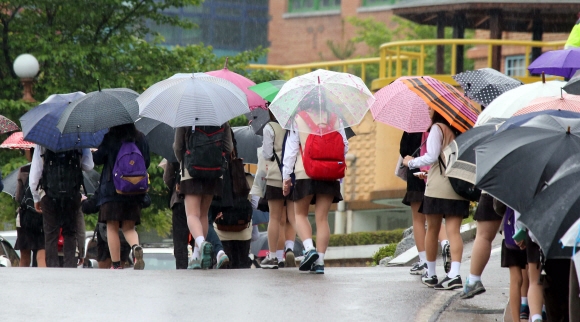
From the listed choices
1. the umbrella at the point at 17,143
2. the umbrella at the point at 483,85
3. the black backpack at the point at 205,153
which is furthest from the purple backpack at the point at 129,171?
the umbrella at the point at 483,85

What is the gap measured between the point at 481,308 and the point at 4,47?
1372 cm

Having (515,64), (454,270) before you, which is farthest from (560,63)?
(515,64)

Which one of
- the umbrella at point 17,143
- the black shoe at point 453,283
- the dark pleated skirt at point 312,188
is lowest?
the black shoe at point 453,283

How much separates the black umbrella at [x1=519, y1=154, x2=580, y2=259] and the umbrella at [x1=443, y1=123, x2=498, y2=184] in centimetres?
168

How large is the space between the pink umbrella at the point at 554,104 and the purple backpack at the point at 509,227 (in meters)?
0.83

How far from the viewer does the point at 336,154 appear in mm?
10750

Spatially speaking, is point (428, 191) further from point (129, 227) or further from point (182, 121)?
point (129, 227)

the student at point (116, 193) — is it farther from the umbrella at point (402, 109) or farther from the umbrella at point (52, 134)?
the umbrella at point (402, 109)

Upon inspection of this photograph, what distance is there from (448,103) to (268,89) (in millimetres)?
2435

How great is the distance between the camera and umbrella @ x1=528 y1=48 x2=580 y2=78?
465 inches

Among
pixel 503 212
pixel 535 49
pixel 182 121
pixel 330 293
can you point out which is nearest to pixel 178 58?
pixel 535 49

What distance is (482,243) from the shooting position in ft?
30.1

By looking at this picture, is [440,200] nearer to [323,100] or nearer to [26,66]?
[323,100]

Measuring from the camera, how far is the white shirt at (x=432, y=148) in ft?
33.1
